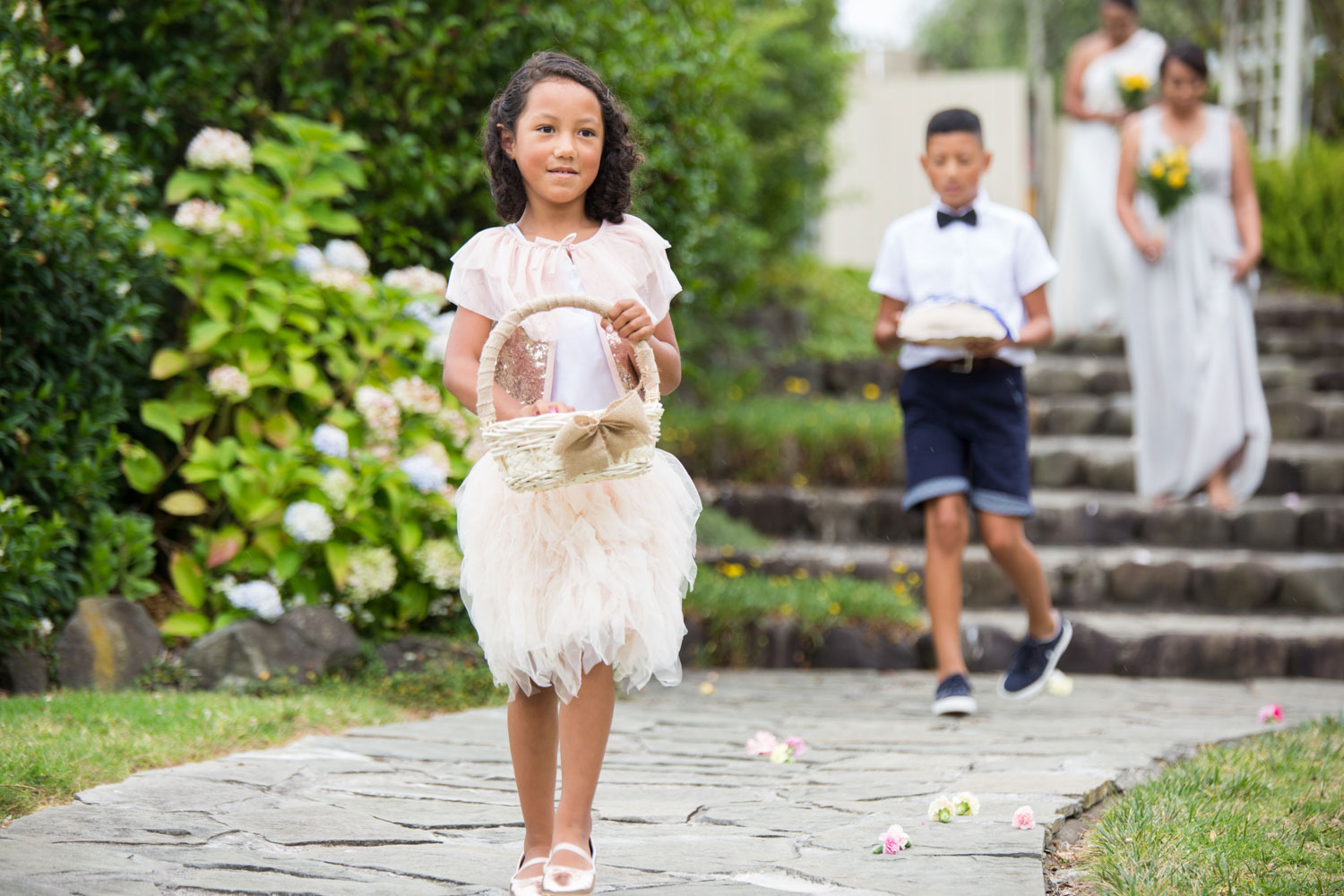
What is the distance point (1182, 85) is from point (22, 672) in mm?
5638

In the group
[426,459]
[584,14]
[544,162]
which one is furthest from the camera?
[584,14]

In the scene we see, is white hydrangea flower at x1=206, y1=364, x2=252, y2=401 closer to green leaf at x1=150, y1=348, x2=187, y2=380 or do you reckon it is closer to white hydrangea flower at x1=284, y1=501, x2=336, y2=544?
green leaf at x1=150, y1=348, x2=187, y2=380

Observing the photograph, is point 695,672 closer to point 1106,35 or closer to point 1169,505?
point 1169,505

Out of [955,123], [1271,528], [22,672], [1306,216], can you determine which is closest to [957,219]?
[955,123]

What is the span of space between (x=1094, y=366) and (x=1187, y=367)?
1.82 meters

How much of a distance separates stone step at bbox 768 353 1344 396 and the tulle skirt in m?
6.28

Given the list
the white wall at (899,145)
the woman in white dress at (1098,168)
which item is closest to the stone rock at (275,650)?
the woman in white dress at (1098,168)

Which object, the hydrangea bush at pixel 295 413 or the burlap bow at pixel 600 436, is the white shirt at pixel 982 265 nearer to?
the hydrangea bush at pixel 295 413

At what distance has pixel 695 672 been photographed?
5574 millimetres

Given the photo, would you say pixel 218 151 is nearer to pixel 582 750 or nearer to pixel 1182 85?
pixel 582 750

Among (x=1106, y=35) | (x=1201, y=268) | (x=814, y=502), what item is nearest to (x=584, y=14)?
(x=814, y=502)

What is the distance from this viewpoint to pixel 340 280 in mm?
5105

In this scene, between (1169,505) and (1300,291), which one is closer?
(1169,505)

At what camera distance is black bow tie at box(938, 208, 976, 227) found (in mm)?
4660
